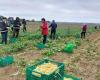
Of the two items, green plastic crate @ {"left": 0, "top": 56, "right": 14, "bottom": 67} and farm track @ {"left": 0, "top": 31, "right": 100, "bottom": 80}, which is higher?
green plastic crate @ {"left": 0, "top": 56, "right": 14, "bottom": 67}

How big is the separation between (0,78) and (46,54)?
411 cm

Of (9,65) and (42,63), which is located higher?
(42,63)

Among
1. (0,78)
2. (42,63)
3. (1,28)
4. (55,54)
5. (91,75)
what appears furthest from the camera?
(1,28)

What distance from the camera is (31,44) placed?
1586cm

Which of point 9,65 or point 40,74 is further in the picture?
point 9,65

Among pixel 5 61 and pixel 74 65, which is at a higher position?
pixel 5 61

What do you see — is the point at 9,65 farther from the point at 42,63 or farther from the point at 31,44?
the point at 31,44

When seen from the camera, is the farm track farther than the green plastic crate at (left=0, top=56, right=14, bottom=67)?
No

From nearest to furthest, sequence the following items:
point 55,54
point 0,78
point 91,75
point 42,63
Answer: point 42,63
point 0,78
point 91,75
point 55,54

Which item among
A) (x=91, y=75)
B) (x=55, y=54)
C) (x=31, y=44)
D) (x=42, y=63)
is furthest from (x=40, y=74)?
(x=31, y=44)

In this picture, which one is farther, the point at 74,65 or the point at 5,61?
the point at 74,65

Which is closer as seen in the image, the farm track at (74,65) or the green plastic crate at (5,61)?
the farm track at (74,65)

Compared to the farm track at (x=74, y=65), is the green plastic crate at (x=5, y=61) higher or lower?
higher

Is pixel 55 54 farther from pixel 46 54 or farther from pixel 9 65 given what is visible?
pixel 9 65
